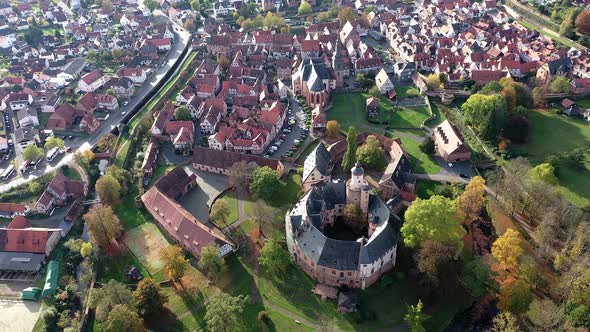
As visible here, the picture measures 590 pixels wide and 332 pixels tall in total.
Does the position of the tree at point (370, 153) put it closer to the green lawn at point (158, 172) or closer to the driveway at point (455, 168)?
A: the driveway at point (455, 168)

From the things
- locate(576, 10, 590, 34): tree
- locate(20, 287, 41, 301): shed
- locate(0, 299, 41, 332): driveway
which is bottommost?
locate(0, 299, 41, 332): driveway

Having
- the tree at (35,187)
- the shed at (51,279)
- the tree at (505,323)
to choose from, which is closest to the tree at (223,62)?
the tree at (35,187)

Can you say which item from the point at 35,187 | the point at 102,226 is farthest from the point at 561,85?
the point at 35,187

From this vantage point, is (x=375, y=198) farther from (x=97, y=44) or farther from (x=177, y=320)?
(x=97, y=44)

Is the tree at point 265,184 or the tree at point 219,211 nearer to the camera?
the tree at point 219,211

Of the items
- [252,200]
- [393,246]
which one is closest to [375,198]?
[393,246]

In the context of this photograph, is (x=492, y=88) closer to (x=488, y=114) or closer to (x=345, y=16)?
(x=488, y=114)

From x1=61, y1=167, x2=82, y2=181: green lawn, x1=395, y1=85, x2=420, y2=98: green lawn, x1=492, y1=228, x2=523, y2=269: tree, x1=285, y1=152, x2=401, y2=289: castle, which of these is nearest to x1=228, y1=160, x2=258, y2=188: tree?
x1=285, y1=152, x2=401, y2=289: castle

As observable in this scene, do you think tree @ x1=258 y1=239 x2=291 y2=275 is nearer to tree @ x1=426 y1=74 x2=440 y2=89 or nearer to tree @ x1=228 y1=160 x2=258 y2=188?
tree @ x1=228 y1=160 x2=258 y2=188
